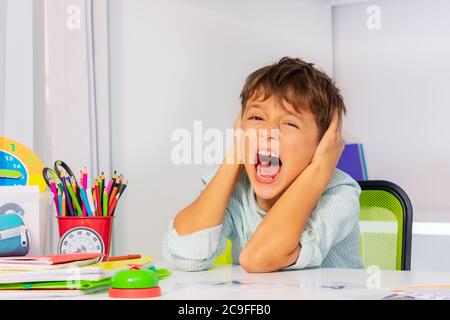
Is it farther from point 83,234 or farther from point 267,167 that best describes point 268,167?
point 83,234

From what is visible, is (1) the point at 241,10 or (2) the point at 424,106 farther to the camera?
(2) the point at 424,106

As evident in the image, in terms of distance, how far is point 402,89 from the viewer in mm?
2941

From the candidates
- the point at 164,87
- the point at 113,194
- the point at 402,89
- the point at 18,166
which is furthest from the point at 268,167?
the point at 402,89

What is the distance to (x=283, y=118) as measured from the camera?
1.18 meters

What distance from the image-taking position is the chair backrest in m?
1.31

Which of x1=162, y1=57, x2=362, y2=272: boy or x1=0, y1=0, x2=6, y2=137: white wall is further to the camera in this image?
x1=0, y1=0, x2=6, y2=137: white wall

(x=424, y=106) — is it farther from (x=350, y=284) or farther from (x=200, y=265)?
(x=350, y=284)

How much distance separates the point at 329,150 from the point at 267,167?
0.12 meters

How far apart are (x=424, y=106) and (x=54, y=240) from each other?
1.77 m

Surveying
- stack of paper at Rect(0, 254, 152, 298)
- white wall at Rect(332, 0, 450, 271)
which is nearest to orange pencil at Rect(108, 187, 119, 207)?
stack of paper at Rect(0, 254, 152, 298)

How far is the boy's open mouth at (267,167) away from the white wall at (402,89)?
173cm

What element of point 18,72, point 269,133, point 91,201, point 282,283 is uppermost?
point 18,72

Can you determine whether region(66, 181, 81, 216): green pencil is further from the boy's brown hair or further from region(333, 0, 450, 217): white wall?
→ region(333, 0, 450, 217): white wall
